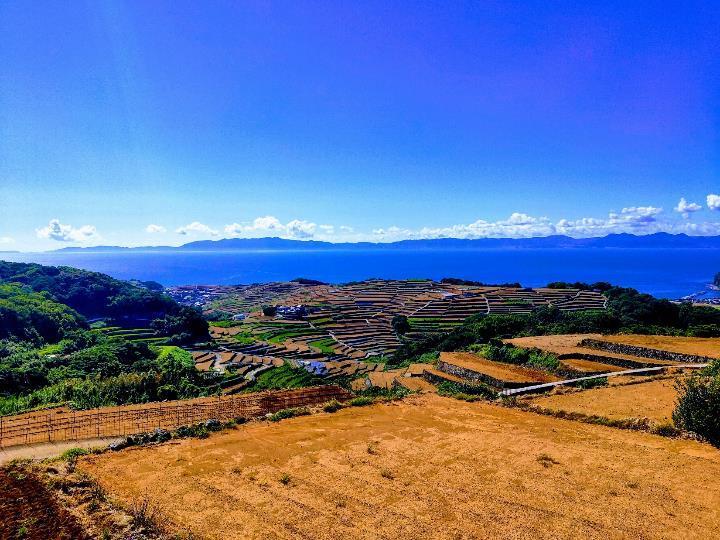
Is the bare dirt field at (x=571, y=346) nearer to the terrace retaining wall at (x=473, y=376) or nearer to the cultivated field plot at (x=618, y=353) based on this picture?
the cultivated field plot at (x=618, y=353)

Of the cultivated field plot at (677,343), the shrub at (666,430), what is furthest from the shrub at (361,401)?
the cultivated field plot at (677,343)

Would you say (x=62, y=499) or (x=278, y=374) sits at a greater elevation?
(x=62, y=499)

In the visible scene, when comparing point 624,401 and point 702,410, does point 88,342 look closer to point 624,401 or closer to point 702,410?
point 624,401

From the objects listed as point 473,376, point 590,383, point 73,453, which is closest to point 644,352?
point 590,383

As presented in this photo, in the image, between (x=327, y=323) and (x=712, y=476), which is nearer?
(x=712, y=476)

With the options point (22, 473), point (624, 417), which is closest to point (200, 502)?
point (22, 473)

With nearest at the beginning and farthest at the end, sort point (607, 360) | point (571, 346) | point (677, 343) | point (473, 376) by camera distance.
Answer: point (473, 376)
point (607, 360)
point (677, 343)
point (571, 346)

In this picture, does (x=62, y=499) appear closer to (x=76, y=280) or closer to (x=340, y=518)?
(x=340, y=518)

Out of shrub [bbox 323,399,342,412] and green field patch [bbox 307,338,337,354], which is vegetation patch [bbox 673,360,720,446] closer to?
shrub [bbox 323,399,342,412]
